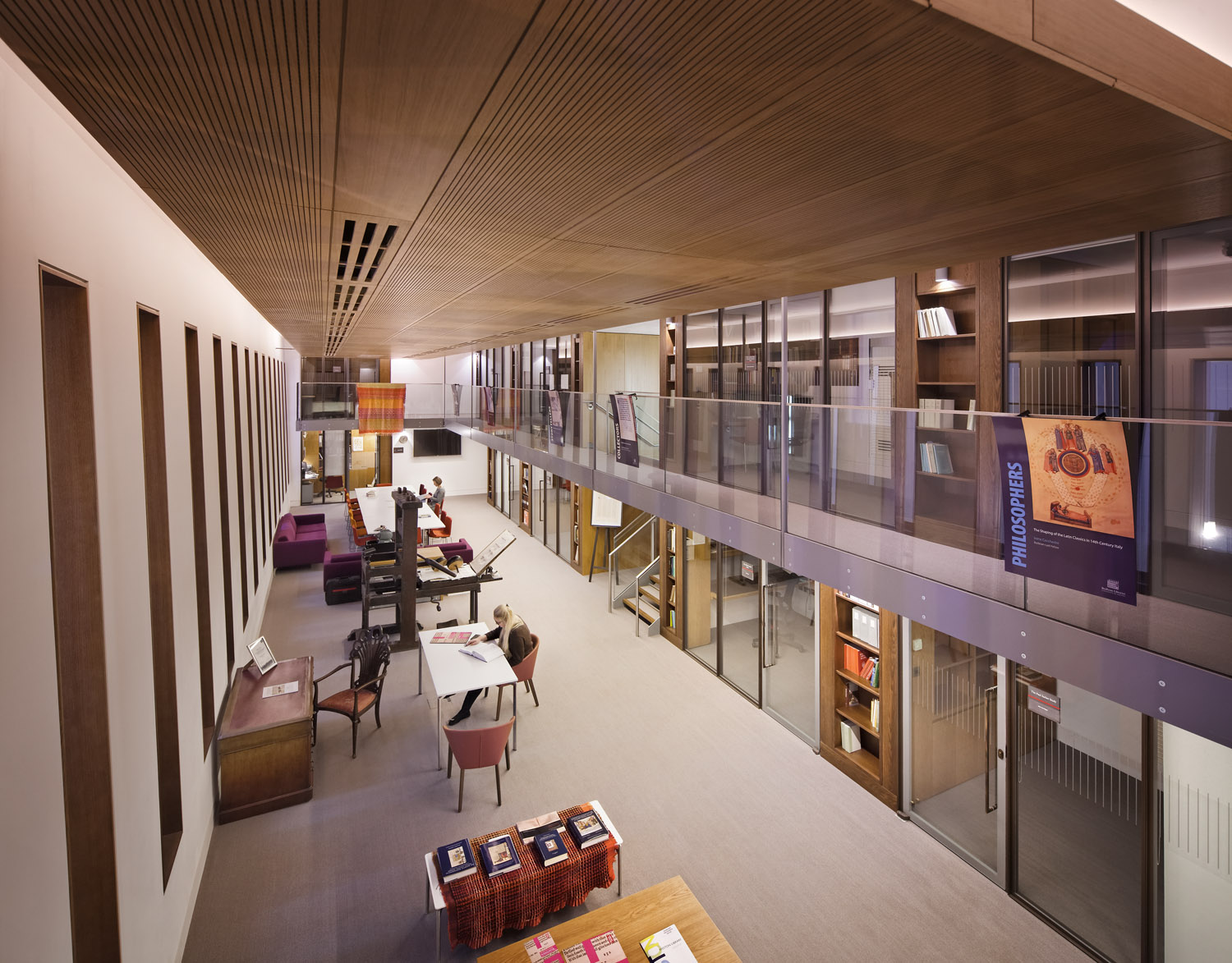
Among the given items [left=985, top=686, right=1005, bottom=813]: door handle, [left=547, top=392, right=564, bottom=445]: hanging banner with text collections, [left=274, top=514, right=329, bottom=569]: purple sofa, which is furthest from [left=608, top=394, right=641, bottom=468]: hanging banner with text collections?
[left=274, top=514, right=329, bottom=569]: purple sofa

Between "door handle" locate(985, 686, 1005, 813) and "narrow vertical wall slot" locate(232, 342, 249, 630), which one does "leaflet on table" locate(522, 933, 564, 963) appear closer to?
"door handle" locate(985, 686, 1005, 813)

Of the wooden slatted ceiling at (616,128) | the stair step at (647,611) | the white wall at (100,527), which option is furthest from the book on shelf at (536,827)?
the stair step at (647,611)

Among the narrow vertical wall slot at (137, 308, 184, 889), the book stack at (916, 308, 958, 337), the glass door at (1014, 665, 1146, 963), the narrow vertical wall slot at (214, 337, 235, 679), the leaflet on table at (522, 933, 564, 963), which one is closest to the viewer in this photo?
the narrow vertical wall slot at (137, 308, 184, 889)

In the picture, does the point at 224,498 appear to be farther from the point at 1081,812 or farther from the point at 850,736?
the point at 1081,812

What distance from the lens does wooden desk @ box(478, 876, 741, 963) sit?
4.02 meters

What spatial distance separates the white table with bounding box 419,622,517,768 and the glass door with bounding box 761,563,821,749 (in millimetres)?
3136

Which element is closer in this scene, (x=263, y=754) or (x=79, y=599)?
(x=79, y=599)

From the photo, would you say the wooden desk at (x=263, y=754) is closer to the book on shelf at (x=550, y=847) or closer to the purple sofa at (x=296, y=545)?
the book on shelf at (x=550, y=847)

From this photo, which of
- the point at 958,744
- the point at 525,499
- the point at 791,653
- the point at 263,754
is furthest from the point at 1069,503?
the point at 525,499

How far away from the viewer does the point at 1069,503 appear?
3285 mm

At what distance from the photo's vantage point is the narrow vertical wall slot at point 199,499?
16.4 feet

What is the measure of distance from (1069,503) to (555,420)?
8098 mm

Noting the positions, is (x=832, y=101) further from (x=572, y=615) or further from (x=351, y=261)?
(x=572, y=615)

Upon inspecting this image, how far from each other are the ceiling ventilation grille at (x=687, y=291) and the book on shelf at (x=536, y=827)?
4235mm
